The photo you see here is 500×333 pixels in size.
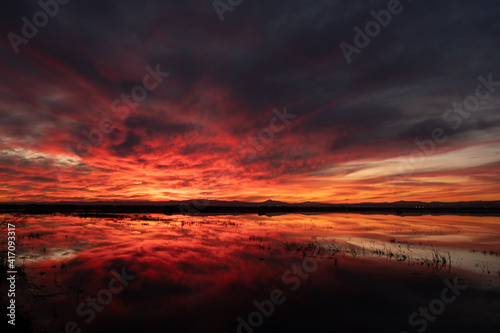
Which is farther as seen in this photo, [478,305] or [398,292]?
[398,292]

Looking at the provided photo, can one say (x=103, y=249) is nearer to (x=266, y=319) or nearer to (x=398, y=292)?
(x=266, y=319)

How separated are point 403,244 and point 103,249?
90.3ft

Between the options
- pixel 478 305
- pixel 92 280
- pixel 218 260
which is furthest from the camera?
pixel 218 260

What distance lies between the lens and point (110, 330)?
9164mm

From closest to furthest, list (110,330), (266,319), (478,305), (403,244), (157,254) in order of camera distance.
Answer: (110,330) → (266,319) → (478,305) → (157,254) → (403,244)

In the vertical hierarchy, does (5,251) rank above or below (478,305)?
above

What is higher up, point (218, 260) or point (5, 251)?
point (5, 251)

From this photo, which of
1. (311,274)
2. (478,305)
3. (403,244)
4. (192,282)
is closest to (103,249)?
(192,282)

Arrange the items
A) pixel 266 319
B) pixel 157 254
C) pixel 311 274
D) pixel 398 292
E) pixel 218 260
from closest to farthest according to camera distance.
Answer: pixel 266 319 < pixel 398 292 < pixel 311 274 < pixel 218 260 < pixel 157 254

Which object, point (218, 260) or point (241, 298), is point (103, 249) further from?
point (241, 298)

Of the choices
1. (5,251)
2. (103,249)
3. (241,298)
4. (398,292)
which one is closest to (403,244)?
(398,292)

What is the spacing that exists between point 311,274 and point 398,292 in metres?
4.57

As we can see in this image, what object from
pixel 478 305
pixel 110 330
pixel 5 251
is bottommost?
pixel 478 305

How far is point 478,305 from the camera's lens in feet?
37.9
